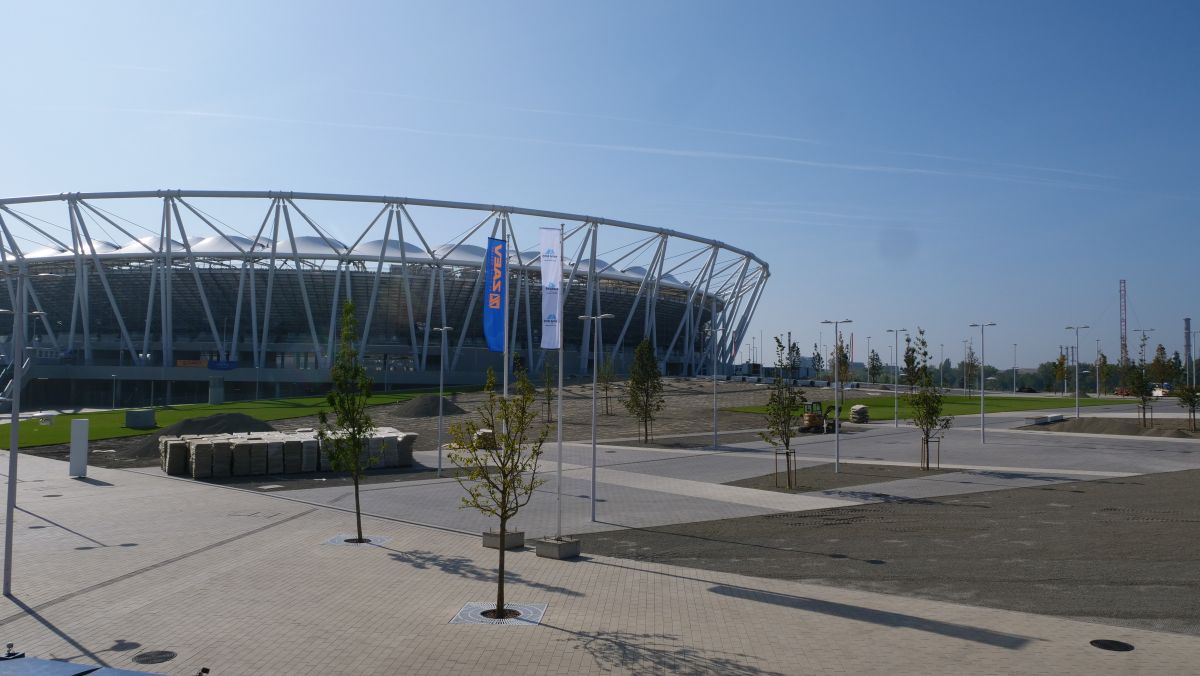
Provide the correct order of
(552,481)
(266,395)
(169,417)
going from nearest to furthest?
(552,481) → (169,417) → (266,395)

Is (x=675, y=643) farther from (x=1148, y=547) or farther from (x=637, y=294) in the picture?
(x=637, y=294)

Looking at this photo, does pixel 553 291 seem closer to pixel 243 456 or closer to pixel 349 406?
pixel 349 406

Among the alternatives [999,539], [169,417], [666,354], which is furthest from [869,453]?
[666,354]

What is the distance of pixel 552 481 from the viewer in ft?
81.8

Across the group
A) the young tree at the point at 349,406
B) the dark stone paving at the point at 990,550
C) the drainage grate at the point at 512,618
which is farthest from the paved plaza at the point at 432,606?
the young tree at the point at 349,406

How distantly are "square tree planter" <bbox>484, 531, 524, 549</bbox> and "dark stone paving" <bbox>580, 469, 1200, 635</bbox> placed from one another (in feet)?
4.83

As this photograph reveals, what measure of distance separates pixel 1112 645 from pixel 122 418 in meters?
51.3

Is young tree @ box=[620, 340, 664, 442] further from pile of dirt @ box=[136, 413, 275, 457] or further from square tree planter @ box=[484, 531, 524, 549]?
square tree planter @ box=[484, 531, 524, 549]

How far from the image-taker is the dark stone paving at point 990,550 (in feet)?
37.3

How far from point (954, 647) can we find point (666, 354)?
8168 cm

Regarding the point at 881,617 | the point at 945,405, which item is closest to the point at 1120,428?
the point at 945,405

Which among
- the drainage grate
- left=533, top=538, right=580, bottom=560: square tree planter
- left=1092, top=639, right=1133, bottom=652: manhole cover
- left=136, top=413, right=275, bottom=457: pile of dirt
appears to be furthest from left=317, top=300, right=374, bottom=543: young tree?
left=136, top=413, right=275, bottom=457: pile of dirt

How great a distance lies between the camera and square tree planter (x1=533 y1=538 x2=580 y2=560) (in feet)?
46.4

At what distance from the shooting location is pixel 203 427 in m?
34.4
